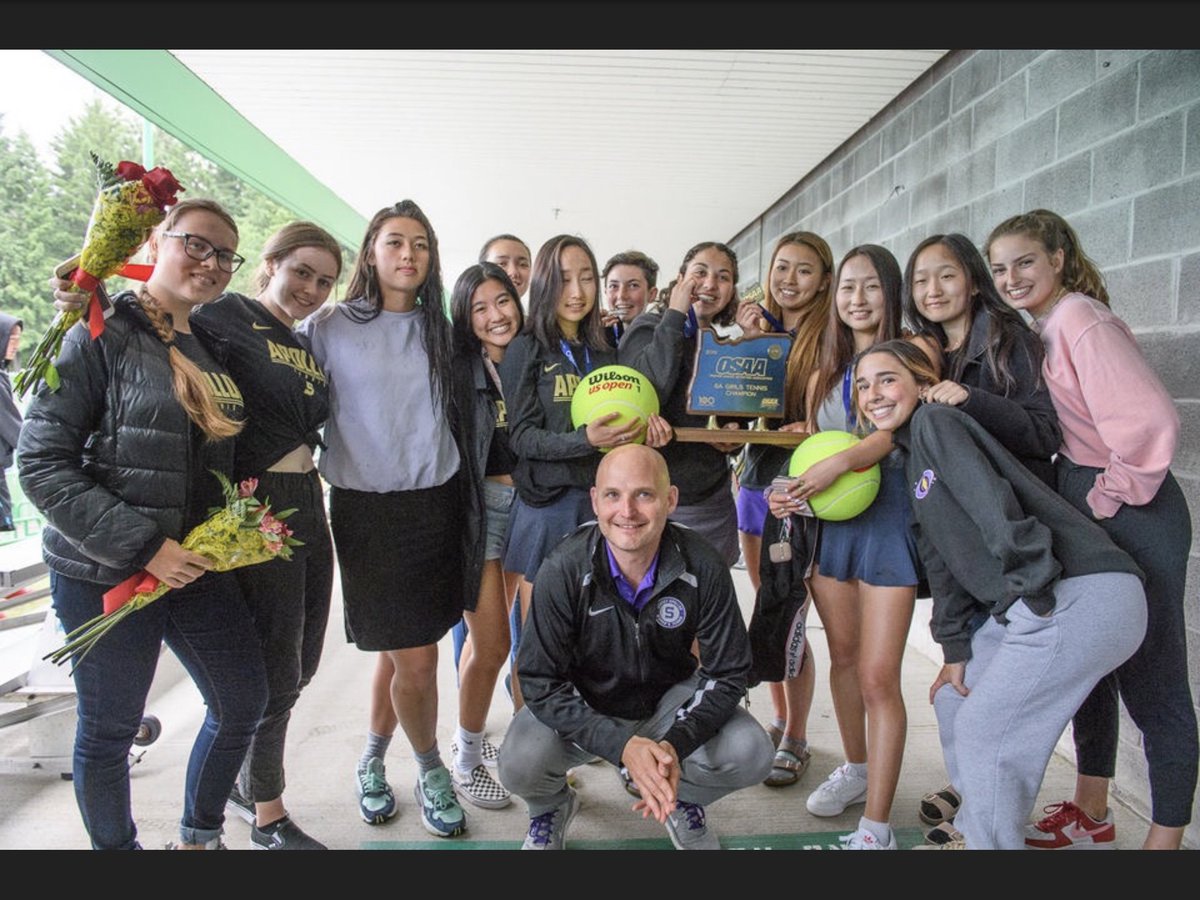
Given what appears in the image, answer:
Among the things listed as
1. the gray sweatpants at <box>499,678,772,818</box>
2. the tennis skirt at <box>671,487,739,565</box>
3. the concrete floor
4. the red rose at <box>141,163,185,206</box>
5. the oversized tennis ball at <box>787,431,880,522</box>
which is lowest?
the concrete floor

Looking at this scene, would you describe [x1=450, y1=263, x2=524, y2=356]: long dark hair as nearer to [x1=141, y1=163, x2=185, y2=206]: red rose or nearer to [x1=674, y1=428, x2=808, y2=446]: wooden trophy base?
[x1=674, y1=428, x2=808, y2=446]: wooden trophy base

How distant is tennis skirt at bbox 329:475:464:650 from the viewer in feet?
6.68

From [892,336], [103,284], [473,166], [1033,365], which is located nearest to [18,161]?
[473,166]

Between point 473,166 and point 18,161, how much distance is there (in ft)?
9.54

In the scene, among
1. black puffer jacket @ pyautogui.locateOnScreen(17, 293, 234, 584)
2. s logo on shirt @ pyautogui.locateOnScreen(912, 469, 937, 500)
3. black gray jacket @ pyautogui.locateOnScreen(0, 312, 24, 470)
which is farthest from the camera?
black gray jacket @ pyautogui.locateOnScreen(0, 312, 24, 470)

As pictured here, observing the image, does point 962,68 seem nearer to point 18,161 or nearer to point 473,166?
point 473,166

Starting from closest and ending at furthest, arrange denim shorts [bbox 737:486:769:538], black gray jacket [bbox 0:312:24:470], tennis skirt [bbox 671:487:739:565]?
tennis skirt [bbox 671:487:739:565]
denim shorts [bbox 737:486:769:538]
black gray jacket [bbox 0:312:24:470]

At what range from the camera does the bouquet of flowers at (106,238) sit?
154 centimetres

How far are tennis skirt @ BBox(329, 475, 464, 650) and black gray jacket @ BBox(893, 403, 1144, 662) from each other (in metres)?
1.28

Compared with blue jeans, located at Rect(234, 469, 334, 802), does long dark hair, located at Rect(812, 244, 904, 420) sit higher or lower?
higher

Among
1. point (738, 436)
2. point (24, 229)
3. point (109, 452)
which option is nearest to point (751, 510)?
point (738, 436)

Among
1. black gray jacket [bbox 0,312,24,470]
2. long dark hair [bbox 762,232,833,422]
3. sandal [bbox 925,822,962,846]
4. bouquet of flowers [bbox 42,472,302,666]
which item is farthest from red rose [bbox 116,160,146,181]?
black gray jacket [bbox 0,312,24,470]

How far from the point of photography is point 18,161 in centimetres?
467

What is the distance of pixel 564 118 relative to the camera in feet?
15.0
